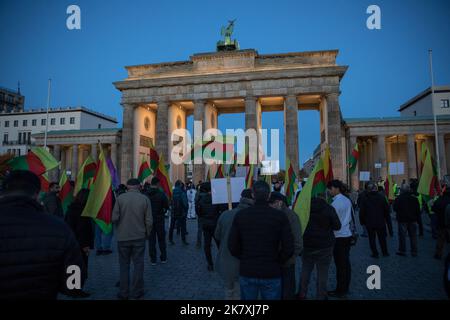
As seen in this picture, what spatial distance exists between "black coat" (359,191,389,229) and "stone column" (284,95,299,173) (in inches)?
923

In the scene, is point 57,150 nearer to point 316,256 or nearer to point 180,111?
point 180,111

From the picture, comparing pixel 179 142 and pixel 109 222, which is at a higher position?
pixel 179 142

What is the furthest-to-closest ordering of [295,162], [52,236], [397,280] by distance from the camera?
[295,162]
[397,280]
[52,236]

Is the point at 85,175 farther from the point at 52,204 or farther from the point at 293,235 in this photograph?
the point at 293,235

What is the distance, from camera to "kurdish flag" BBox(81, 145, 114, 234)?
6020mm

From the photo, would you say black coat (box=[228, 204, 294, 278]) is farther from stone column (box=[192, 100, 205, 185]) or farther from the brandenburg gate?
stone column (box=[192, 100, 205, 185])

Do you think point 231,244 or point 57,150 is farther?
point 57,150

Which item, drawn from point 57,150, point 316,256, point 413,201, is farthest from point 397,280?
point 57,150

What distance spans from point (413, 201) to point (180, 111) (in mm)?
34810

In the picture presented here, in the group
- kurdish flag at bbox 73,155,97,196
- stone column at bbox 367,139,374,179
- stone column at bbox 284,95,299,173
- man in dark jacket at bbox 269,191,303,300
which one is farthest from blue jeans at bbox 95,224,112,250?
stone column at bbox 367,139,374,179

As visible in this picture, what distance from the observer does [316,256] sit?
17.1 feet

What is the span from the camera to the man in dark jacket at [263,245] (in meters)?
3.45

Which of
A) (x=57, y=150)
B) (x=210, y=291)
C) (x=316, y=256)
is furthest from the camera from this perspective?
(x=57, y=150)

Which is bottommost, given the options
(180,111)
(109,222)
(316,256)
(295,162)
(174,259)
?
(174,259)
